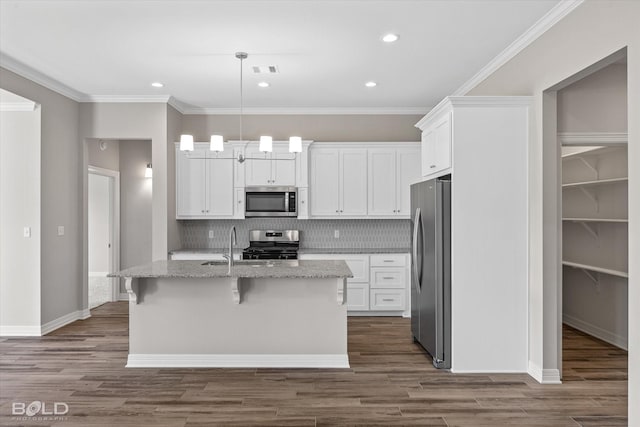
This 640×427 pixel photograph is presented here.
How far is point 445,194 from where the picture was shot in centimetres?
379

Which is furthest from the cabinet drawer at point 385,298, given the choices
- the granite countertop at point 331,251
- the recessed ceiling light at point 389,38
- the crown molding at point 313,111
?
the recessed ceiling light at point 389,38

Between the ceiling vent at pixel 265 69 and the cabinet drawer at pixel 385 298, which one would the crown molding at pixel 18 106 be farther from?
the cabinet drawer at pixel 385 298

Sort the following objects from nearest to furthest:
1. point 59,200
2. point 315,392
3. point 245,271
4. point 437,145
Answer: point 315,392 < point 245,271 < point 437,145 < point 59,200

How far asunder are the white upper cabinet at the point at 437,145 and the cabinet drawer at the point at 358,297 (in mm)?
1847

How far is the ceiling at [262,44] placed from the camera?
129 inches

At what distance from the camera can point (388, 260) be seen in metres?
5.79

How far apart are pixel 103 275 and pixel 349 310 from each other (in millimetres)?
5136

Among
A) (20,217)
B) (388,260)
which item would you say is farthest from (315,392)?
(20,217)

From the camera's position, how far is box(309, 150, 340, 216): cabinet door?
5992mm

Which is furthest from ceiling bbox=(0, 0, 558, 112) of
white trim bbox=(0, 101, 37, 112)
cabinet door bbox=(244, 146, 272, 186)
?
cabinet door bbox=(244, 146, 272, 186)

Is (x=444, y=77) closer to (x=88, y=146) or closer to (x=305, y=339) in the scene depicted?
(x=305, y=339)

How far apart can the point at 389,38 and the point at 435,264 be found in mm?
1998

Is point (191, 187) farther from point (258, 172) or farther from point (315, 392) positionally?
point (315, 392)

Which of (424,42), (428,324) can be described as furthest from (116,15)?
(428,324)
